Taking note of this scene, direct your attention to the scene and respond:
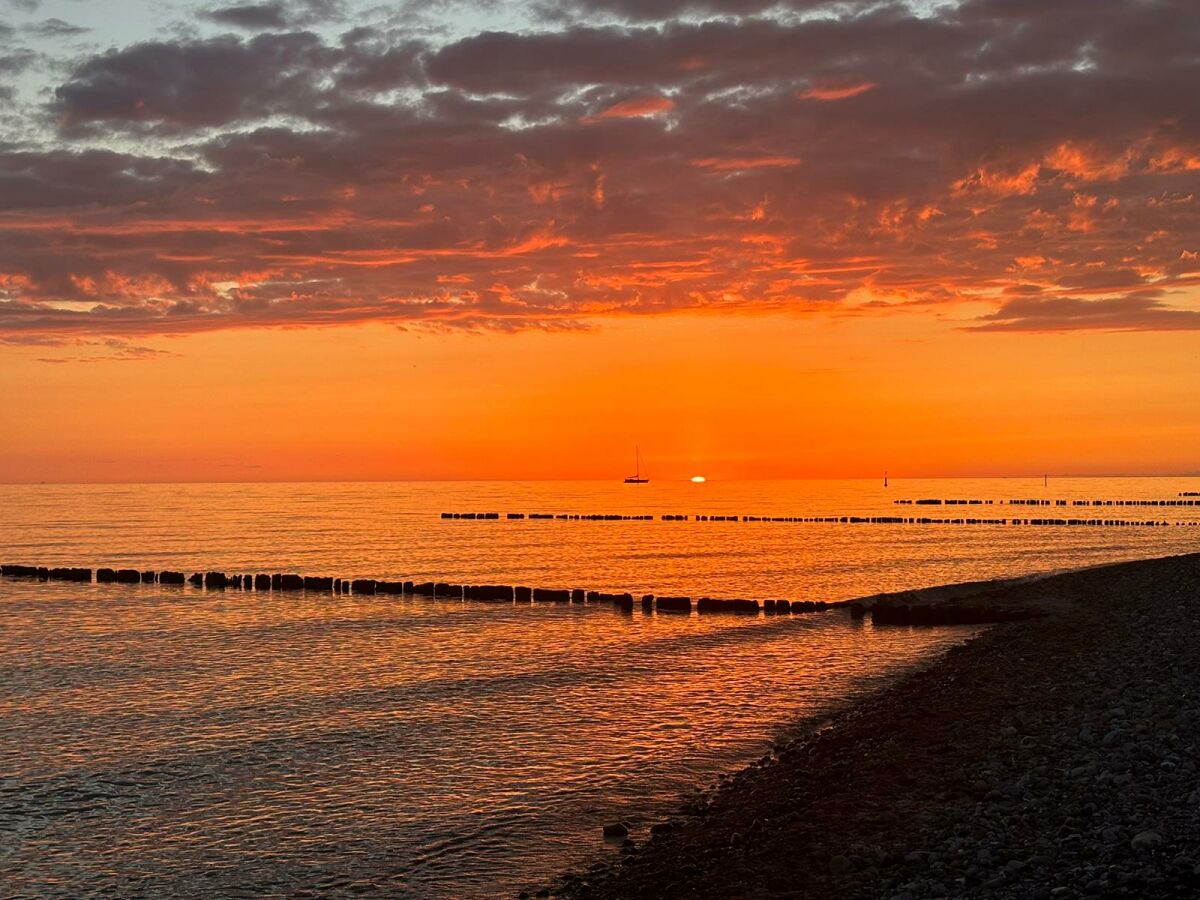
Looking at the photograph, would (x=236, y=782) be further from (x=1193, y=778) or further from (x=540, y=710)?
(x=1193, y=778)

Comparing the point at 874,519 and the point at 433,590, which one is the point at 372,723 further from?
the point at 874,519

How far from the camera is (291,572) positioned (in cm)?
6894

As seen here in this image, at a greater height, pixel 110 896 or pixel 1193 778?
pixel 1193 778

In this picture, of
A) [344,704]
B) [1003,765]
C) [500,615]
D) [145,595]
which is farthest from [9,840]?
[145,595]

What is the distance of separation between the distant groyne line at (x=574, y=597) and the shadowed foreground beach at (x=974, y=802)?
1600 cm

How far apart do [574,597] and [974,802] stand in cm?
3865

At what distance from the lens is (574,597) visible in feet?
171

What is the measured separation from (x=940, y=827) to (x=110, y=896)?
36.7 feet

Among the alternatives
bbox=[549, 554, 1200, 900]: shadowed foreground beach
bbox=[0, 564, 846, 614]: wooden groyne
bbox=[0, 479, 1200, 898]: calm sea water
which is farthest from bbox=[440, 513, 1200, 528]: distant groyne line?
bbox=[549, 554, 1200, 900]: shadowed foreground beach

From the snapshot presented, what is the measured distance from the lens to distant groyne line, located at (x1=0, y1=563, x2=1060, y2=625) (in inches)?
1615

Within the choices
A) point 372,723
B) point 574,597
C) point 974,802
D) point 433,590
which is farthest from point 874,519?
point 974,802

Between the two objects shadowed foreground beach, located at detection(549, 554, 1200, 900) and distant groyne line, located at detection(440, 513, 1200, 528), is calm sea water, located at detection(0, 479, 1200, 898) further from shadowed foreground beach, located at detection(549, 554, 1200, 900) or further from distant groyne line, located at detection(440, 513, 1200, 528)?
distant groyne line, located at detection(440, 513, 1200, 528)

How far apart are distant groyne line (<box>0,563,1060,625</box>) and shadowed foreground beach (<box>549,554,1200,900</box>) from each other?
52.5 feet

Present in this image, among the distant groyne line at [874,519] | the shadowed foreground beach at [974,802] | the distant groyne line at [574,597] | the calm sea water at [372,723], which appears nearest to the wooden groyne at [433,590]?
the distant groyne line at [574,597]
